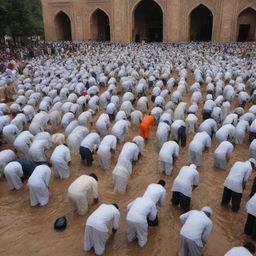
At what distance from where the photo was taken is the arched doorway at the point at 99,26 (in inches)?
1184

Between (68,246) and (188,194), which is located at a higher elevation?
(188,194)

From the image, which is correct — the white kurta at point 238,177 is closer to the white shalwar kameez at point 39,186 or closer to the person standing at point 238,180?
the person standing at point 238,180

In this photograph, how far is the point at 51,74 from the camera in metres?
15.0

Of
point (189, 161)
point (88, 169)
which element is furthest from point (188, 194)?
point (88, 169)

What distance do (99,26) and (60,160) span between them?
1104 inches

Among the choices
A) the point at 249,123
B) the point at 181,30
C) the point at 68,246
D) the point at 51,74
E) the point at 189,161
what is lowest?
the point at 68,246

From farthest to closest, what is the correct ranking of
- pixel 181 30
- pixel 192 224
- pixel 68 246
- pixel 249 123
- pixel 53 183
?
pixel 181 30 → pixel 249 123 → pixel 53 183 → pixel 68 246 → pixel 192 224

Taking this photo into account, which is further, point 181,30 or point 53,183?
point 181,30

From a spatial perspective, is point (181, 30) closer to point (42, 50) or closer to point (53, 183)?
point (42, 50)

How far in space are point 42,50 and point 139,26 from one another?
12.3 metres

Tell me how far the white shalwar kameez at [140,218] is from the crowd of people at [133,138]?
0.05 ft

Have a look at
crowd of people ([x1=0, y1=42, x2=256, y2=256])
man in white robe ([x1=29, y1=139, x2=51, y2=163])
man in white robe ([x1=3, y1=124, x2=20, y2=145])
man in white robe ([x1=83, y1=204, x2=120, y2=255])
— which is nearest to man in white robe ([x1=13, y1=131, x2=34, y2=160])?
crowd of people ([x1=0, y1=42, x2=256, y2=256])

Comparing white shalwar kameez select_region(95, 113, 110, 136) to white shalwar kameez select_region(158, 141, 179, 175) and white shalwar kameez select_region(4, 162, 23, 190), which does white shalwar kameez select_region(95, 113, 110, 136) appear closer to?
white shalwar kameez select_region(158, 141, 179, 175)

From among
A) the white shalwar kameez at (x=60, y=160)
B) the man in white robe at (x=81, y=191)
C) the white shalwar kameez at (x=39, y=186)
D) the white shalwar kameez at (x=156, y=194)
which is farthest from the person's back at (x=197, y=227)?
the white shalwar kameez at (x=60, y=160)
